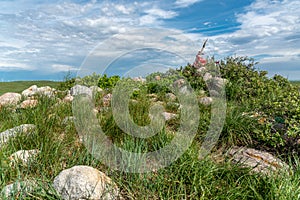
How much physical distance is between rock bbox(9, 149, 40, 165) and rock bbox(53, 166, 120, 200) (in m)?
0.58

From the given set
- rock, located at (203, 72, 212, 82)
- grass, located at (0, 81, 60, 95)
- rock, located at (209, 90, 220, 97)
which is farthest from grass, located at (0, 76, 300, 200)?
grass, located at (0, 81, 60, 95)

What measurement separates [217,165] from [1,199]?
6.67 feet

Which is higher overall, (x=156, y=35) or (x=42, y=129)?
(x=156, y=35)

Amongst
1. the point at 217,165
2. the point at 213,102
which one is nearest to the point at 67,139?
the point at 217,165

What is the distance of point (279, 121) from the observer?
4230mm

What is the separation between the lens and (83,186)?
8.13 ft

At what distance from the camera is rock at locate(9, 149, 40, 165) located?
117 inches

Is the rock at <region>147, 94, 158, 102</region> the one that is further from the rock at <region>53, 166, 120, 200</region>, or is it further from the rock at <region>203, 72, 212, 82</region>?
the rock at <region>53, 166, 120, 200</region>

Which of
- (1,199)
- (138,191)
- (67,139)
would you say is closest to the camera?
(1,199)

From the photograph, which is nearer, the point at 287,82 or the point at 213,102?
the point at 213,102

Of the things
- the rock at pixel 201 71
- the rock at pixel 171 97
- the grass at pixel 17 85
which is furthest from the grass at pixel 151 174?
the grass at pixel 17 85

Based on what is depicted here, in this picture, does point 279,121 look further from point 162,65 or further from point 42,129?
point 42,129

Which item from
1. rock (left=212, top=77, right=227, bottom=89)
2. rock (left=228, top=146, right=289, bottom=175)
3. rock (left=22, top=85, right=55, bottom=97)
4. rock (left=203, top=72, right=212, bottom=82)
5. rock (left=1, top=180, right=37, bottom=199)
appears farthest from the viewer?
rock (left=203, top=72, right=212, bottom=82)

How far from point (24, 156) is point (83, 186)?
912mm
